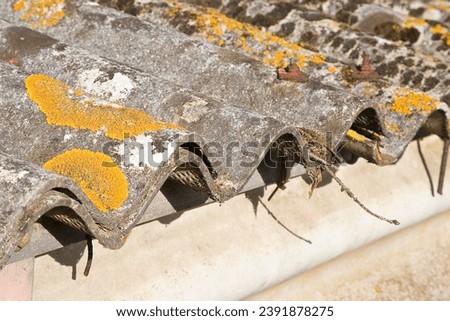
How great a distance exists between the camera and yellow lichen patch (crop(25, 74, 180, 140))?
3.21 meters

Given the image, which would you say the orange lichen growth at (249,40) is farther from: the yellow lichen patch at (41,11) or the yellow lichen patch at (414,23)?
A: the yellow lichen patch at (414,23)

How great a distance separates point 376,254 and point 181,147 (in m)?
3.92

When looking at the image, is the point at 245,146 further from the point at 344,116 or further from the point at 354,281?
the point at 354,281

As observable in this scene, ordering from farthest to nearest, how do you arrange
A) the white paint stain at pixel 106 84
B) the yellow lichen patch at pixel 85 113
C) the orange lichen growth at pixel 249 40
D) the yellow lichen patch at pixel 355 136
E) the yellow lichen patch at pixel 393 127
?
the orange lichen growth at pixel 249 40, the yellow lichen patch at pixel 393 127, the yellow lichen patch at pixel 355 136, the white paint stain at pixel 106 84, the yellow lichen patch at pixel 85 113

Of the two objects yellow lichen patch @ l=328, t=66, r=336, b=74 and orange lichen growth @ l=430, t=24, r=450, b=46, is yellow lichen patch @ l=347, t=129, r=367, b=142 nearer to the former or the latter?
yellow lichen patch @ l=328, t=66, r=336, b=74

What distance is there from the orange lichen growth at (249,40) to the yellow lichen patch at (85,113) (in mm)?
2019

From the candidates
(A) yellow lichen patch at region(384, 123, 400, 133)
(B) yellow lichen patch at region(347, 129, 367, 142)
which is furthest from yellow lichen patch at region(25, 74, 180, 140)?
(A) yellow lichen patch at region(384, 123, 400, 133)

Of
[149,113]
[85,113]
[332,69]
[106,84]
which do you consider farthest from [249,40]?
[85,113]

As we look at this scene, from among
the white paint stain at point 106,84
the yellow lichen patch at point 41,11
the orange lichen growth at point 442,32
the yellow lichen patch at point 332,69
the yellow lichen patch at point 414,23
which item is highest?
the white paint stain at point 106,84

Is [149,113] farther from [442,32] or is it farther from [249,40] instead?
[442,32]

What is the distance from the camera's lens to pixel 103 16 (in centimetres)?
529

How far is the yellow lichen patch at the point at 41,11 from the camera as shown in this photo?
210 inches

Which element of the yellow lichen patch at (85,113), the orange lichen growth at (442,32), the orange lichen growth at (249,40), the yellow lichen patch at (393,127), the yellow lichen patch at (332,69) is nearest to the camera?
the yellow lichen patch at (85,113)

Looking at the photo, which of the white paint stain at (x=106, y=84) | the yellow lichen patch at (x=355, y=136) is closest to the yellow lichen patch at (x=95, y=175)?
the white paint stain at (x=106, y=84)
